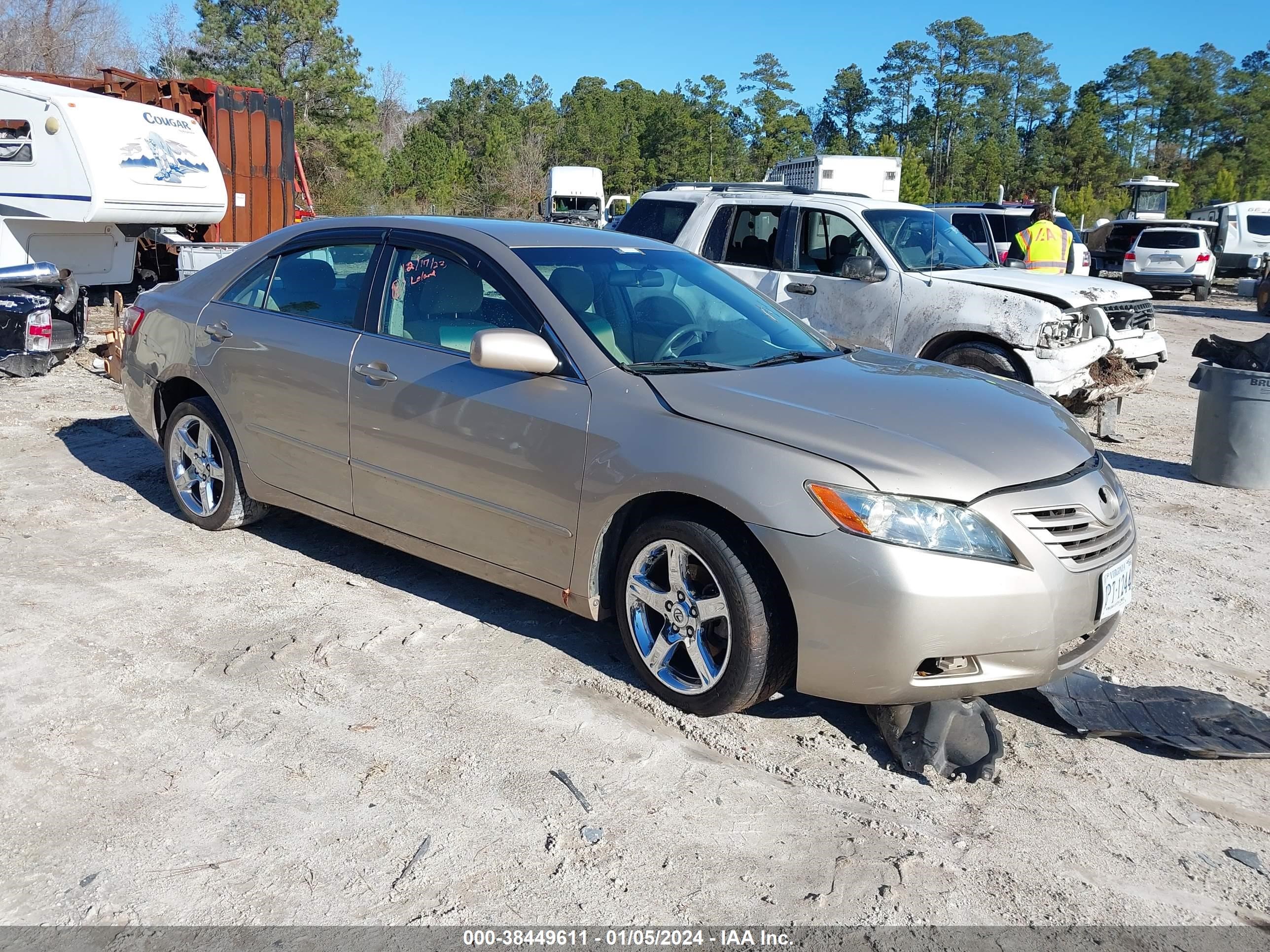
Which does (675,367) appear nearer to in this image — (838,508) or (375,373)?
(838,508)

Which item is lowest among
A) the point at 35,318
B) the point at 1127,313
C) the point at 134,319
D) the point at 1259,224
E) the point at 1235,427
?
the point at 1235,427

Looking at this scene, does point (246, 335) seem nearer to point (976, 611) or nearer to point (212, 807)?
point (212, 807)

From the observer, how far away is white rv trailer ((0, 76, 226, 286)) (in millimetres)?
11406

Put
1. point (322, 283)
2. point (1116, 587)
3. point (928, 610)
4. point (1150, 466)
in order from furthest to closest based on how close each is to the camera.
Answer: point (1150, 466) → point (322, 283) → point (1116, 587) → point (928, 610)

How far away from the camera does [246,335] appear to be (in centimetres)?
521

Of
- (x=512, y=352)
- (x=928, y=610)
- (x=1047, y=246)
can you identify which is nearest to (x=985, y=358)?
(x=1047, y=246)

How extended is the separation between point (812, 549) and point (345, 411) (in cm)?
229

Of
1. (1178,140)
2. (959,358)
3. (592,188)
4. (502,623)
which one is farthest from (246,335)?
(1178,140)

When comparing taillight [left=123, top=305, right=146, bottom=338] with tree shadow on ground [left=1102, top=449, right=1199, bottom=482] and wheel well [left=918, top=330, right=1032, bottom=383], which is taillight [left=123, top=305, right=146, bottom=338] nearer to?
wheel well [left=918, top=330, right=1032, bottom=383]

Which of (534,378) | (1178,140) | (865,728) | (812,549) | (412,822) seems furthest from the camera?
(1178,140)

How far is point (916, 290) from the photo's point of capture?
8.58m

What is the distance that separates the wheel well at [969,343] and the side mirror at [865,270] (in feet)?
2.20

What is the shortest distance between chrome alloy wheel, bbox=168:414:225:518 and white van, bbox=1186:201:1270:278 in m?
28.2

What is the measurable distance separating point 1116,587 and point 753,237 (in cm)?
631
